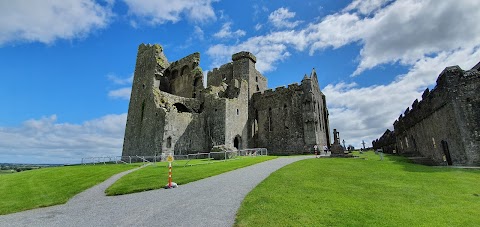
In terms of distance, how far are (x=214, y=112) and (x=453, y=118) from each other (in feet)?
85.6

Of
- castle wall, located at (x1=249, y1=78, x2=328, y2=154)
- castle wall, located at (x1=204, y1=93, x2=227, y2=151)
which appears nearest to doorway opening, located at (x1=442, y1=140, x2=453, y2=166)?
castle wall, located at (x1=249, y1=78, x2=328, y2=154)

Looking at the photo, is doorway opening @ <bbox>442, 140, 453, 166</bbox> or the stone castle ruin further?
doorway opening @ <bbox>442, 140, 453, 166</bbox>

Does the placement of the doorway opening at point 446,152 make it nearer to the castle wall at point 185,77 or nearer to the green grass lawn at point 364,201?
the green grass lawn at point 364,201

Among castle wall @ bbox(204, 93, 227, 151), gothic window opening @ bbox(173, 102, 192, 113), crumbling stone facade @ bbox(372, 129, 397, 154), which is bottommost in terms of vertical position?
crumbling stone facade @ bbox(372, 129, 397, 154)

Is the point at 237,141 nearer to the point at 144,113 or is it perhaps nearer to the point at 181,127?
the point at 181,127

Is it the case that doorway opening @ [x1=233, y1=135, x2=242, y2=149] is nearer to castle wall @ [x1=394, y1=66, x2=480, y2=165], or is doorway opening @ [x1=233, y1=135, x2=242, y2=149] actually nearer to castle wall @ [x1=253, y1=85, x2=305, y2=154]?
castle wall @ [x1=253, y1=85, x2=305, y2=154]

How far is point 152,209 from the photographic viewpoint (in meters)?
8.44

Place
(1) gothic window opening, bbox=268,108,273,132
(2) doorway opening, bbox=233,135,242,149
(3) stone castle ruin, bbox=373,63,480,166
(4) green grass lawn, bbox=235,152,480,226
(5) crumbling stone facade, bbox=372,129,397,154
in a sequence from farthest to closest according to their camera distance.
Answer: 1. (1) gothic window opening, bbox=268,108,273,132
2. (5) crumbling stone facade, bbox=372,129,397,154
3. (2) doorway opening, bbox=233,135,242,149
4. (3) stone castle ruin, bbox=373,63,480,166
5. (4) green grass lawn, bbox=235,152,480,226

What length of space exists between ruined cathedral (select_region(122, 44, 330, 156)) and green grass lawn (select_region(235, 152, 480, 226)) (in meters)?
22.9

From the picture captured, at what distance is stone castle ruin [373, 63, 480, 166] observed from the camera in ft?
52.6

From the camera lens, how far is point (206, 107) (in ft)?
122

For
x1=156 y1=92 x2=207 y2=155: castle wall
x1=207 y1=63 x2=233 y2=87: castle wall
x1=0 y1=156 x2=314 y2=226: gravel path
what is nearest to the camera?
x1=0 y1=156 x2=314 y2=226: gravel path

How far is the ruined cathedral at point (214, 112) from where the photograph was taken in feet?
109

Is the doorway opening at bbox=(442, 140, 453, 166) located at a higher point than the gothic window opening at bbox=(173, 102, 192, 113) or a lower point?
lower
